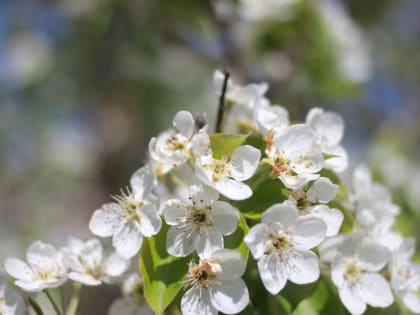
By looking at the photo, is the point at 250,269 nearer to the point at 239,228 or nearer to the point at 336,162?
the point at 239,228

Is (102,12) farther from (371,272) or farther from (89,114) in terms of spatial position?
(371,272)

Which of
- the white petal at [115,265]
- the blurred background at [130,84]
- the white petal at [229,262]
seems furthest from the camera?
the blurred background at [130,84]

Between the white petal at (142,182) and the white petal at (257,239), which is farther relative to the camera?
the white petal at (142,182)

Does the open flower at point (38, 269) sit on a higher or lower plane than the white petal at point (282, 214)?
lower

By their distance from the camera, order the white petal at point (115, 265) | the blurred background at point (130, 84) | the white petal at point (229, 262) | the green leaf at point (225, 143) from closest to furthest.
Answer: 1. the white petal at point (229, 262)
2. the green leaf at point (225, 143)
3. the white petal at point (115, 265)
4. the blurred background at point (130, 84)

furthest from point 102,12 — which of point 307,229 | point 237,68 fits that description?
point 307,229

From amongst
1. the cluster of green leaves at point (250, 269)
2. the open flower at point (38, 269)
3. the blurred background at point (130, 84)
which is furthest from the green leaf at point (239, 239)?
the blurred background at point (130, 84)

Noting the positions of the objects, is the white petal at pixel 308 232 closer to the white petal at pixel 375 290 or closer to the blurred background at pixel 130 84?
the white petal at pixel 375 290
